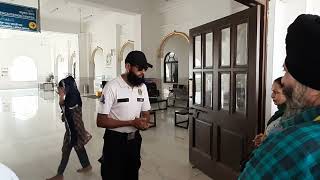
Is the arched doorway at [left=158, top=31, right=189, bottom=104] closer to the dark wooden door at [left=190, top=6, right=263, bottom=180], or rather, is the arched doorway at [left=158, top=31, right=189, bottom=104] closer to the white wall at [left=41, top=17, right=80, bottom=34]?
the dark wooden door at [left=190, top=6, right=263, bottom=180]

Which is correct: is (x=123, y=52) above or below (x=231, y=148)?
above

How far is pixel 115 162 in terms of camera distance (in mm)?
2195

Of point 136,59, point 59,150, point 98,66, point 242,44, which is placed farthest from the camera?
point 98,66

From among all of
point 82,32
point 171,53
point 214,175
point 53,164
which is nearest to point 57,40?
point 82,32

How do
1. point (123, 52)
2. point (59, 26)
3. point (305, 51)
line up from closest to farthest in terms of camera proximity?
point (305, 51) < point (123, 52) < point (59, 26)

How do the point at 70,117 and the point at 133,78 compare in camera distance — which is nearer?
the point at 133,78

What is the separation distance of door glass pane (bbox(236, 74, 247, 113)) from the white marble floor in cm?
119

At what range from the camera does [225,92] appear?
3174 mm

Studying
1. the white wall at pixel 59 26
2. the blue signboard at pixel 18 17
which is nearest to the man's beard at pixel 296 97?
the blue signboard at pixel 18 17

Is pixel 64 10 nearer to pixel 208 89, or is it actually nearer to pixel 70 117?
pixel 70 117

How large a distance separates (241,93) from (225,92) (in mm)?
Answer: 260

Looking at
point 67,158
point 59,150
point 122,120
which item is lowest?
point 59,150

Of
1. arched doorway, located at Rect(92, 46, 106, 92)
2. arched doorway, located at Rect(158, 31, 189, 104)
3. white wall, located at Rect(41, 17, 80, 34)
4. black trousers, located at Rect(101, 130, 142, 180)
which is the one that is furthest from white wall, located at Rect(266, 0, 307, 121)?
white wall, located at Rect(41, 17, 80, 34)

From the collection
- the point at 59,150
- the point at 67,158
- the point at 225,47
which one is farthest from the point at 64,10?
the point at 225,47
